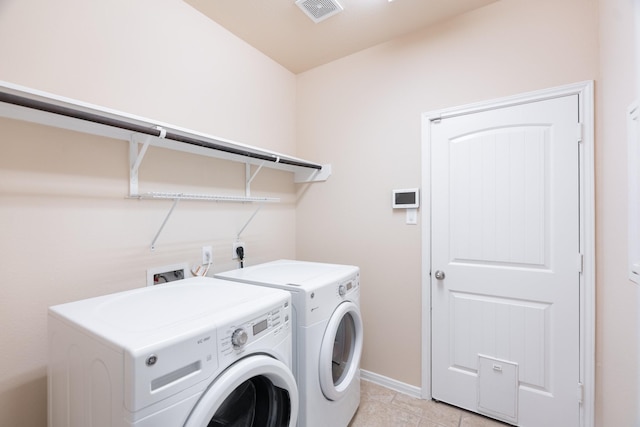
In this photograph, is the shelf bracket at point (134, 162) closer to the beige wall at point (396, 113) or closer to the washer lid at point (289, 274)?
the washer lid at point (289, 274)

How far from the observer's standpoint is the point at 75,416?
902 mm

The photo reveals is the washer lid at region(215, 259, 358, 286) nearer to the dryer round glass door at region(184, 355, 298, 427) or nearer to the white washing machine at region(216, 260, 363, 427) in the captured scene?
the white washing machine at region(216, 260, 363, 427)

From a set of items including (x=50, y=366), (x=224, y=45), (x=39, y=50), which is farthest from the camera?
(x=224, y=45)

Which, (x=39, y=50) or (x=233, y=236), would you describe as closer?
(x=39, y=50)

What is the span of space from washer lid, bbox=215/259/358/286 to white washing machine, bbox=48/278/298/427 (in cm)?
24

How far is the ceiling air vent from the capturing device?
1711mm

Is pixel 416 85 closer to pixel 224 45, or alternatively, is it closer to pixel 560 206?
pixel 560 206

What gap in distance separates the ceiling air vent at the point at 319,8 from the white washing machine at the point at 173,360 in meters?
1.68

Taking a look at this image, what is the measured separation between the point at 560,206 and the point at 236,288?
1.77 metres

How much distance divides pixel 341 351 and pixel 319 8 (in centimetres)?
211

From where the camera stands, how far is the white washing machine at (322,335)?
4.33ft

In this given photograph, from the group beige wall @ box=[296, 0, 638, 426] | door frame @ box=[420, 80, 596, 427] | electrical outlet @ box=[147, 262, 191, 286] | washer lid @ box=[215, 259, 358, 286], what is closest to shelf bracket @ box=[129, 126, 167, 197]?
electrical outlet @ box=[147, 262, 191, 286]

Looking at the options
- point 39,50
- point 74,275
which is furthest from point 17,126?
point 74,275

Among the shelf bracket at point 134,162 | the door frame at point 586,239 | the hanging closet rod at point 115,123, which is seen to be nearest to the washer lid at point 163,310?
the shelf bracket at point 134,162
